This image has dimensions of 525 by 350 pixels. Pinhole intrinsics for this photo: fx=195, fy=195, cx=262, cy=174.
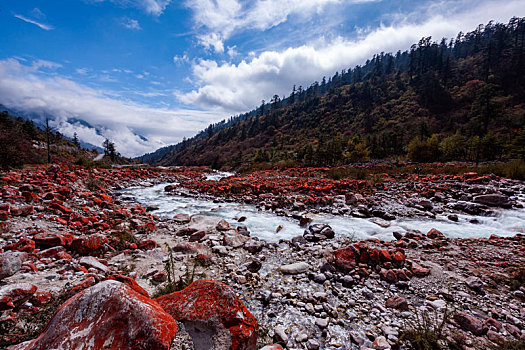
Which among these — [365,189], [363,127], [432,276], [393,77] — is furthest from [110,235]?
[393,77]

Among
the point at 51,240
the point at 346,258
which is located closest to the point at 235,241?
the point at 346,258

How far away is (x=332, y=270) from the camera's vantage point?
14.9 feet

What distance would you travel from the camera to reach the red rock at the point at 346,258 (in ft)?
14.9

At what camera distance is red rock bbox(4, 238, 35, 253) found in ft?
13.1

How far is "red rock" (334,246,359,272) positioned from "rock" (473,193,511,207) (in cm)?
978

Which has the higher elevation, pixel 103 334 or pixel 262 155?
pixel 262 155

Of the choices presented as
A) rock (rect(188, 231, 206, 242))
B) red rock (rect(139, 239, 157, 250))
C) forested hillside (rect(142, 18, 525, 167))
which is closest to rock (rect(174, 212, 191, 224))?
rock (rect(188, 231, 206, 242))

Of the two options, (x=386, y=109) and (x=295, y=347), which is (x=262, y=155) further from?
(x=386, y=109)

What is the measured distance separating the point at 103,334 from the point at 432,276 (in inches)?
232

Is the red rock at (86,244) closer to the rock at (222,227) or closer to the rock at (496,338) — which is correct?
the rock at (222,227)

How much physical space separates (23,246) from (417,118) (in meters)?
77.4

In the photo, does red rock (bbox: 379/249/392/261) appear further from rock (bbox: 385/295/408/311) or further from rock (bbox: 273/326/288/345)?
rock (bbox: 273/326/288/345)

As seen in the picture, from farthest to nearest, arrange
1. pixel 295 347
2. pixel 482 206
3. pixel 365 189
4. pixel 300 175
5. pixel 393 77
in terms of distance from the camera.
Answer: pixel 393 77 < pixel 300 175 < pixel 365 189 < pixel 482 206 < pixel 295 347

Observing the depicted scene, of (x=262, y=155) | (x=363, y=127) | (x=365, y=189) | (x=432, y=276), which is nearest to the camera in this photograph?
(x=432, y=276)
